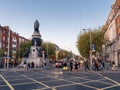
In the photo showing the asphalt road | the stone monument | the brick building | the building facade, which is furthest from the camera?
the brick building

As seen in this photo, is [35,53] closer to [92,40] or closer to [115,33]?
[92,40]

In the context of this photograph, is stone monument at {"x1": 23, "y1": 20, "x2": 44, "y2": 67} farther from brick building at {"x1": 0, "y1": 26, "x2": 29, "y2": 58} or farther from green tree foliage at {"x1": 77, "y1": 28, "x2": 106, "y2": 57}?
brick building at {"x1": 0, "y1": 26, "x2": 29, "y2": 58}

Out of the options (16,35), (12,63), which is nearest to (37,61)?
(12,63)

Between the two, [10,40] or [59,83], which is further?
[10,40]

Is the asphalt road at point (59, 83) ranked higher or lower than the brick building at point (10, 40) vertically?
lower

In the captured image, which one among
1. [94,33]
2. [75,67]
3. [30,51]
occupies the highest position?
[94,33]

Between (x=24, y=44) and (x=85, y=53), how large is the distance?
4108 centimetres

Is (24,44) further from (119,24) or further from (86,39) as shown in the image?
(119,24)

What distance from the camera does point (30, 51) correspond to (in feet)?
186

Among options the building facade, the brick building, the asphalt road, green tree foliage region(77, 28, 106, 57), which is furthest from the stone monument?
the asphalt road

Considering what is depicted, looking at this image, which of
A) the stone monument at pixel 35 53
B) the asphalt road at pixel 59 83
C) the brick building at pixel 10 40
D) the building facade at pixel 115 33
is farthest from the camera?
the brick building at pixel 10 40

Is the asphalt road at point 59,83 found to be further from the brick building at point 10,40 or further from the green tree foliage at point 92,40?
the brick building at point 10,40

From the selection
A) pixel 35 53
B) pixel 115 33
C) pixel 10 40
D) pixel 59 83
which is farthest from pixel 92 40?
pixel 59 83

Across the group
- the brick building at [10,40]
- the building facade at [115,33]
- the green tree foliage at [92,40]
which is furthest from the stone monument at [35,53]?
the brick building at [10,40]
